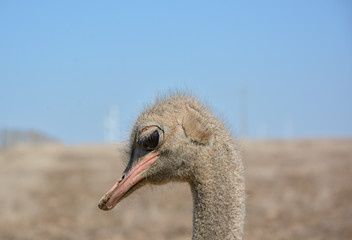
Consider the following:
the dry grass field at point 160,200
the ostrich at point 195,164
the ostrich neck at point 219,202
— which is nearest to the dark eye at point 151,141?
the ostrich at point 195,164

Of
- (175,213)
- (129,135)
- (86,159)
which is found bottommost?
(129,135)

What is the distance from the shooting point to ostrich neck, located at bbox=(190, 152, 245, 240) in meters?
4.08

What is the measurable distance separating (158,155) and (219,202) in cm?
52

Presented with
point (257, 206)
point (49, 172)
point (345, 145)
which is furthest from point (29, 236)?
point (345, 145)

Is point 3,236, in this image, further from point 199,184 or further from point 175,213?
point 199,184

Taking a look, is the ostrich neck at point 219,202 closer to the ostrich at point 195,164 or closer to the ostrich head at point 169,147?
the ostrich at point 195,164

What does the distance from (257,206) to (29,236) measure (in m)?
5.63

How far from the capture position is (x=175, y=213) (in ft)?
52.4

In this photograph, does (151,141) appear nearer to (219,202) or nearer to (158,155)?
(158,155)

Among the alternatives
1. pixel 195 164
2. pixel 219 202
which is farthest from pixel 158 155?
pixel 219 202

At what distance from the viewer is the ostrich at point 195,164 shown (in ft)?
13.5

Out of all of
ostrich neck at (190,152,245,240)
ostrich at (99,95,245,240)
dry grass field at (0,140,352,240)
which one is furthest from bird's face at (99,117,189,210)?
dry grass field at (0,140,352,240)

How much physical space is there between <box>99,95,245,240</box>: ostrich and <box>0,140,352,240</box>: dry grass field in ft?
12.2

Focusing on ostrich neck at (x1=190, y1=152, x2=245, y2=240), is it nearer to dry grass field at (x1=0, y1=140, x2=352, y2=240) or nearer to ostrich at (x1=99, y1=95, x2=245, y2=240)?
ostrich at (x1=99, y1=95, x2=245, y2=240)
